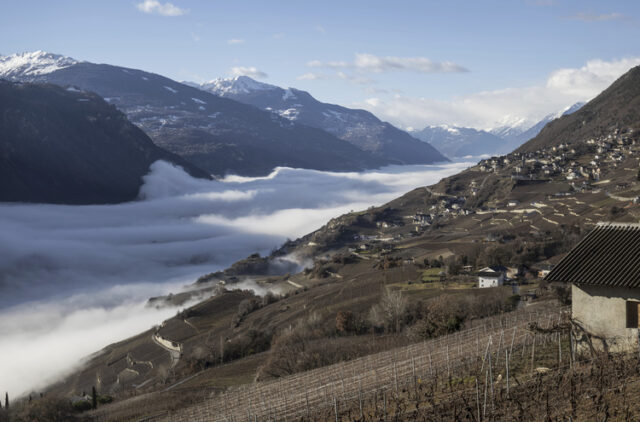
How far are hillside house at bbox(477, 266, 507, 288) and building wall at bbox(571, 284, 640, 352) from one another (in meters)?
51.5

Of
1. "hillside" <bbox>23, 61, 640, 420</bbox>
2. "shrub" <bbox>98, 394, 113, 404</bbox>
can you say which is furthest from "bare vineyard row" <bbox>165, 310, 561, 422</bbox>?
"shrub" <bbox>98, 394, 113, 404</bbox>

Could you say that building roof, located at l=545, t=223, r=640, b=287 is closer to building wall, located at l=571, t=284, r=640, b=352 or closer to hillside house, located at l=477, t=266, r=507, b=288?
building wall, located at l=571, t=284, r=640, b=352

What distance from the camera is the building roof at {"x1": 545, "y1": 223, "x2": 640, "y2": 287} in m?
19.4

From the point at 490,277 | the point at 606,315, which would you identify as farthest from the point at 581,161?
the point at 606,315

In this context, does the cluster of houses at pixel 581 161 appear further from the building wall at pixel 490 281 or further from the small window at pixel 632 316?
the small window at pixel 632 316

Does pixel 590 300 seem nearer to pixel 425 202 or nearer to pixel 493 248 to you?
pixel 493 248

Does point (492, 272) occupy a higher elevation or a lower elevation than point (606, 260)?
lower

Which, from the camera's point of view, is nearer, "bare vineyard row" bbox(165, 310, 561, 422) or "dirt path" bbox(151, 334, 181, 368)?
"bare vineyard row" bbox(165, 310, 561, 422)

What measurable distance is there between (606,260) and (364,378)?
45.0 feet

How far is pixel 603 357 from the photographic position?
1866 cm

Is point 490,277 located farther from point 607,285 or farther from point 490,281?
point 607,285

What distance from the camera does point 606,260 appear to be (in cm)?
2017

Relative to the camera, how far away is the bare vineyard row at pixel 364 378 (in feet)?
78.0

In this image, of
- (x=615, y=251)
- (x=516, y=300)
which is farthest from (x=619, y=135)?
(x=615, y=251)
